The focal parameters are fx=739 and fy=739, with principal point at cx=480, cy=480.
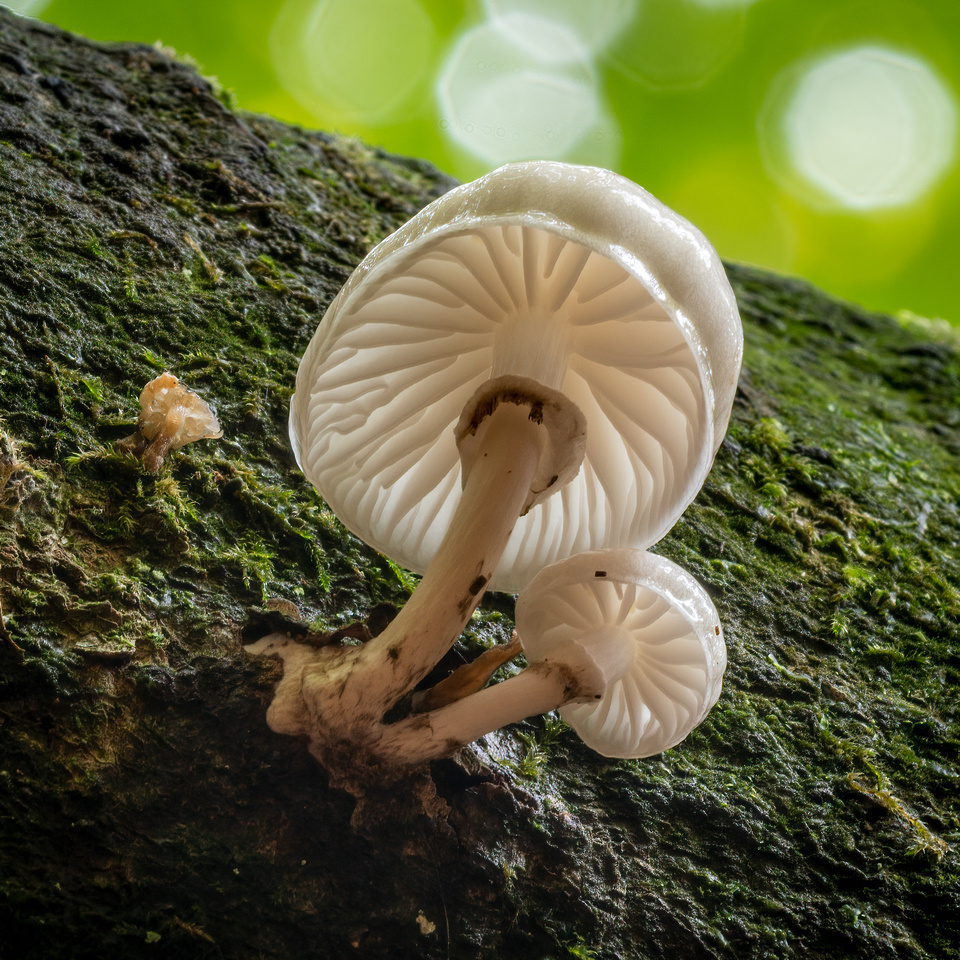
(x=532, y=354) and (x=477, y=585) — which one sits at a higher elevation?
(x=532, y=354)

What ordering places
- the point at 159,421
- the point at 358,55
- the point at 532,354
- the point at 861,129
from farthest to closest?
the point at 861,129 → the point at 358,55 → the point at 159,421 → the point at 532,354

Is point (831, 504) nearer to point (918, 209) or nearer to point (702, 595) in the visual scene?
point (702, 595)

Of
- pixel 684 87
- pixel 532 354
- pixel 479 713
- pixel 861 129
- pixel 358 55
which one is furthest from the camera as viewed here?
pixel 861 129

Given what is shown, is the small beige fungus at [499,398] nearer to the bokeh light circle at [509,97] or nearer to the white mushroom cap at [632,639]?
the white mushroom cap at [632,639]

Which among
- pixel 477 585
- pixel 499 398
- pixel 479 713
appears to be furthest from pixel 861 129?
pixel 479 713

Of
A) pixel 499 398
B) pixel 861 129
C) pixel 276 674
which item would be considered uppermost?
pixel 861 129

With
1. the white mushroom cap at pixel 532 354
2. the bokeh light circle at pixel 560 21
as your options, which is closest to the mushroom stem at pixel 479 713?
the white mushroom cap at pixel 532 354

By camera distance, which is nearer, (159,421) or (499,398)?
(499,398)

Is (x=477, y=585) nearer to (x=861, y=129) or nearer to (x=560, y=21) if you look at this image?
(x=560, y=21)
